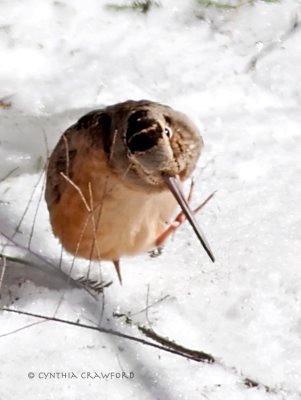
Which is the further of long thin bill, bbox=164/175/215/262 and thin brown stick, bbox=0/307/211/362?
thin brown stick, bbox=0/307/211/362

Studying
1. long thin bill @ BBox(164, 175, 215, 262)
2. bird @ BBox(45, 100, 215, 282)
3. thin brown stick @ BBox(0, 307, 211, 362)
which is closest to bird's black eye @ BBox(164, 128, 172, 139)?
bird @ BBox(45, 100, 215, 282)

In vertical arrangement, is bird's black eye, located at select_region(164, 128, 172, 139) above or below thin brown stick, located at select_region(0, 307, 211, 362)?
above

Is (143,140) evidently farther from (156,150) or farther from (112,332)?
(112,332)

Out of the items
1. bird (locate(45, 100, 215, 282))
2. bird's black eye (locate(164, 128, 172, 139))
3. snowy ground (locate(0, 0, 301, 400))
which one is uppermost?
bird's black eye (locate(164, 128, 172, 139))

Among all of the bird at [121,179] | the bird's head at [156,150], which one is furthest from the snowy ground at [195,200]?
the bird's head at [156,150]

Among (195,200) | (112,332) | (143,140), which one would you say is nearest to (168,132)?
(143,140)

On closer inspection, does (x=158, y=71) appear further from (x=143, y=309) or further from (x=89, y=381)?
(x=89, y=381)

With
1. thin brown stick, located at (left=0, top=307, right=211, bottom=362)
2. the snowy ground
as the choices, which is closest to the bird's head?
thin brown stick, located at (left=0, top=307, right=211, bottom=362)

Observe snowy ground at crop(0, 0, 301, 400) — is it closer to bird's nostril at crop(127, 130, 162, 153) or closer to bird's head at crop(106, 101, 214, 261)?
bird's head at crop(106, 101, 214, 261)

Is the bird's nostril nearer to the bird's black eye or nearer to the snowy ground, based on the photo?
the bird's black eye

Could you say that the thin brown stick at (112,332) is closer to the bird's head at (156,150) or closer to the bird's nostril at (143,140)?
the bird's head at (156,150)
